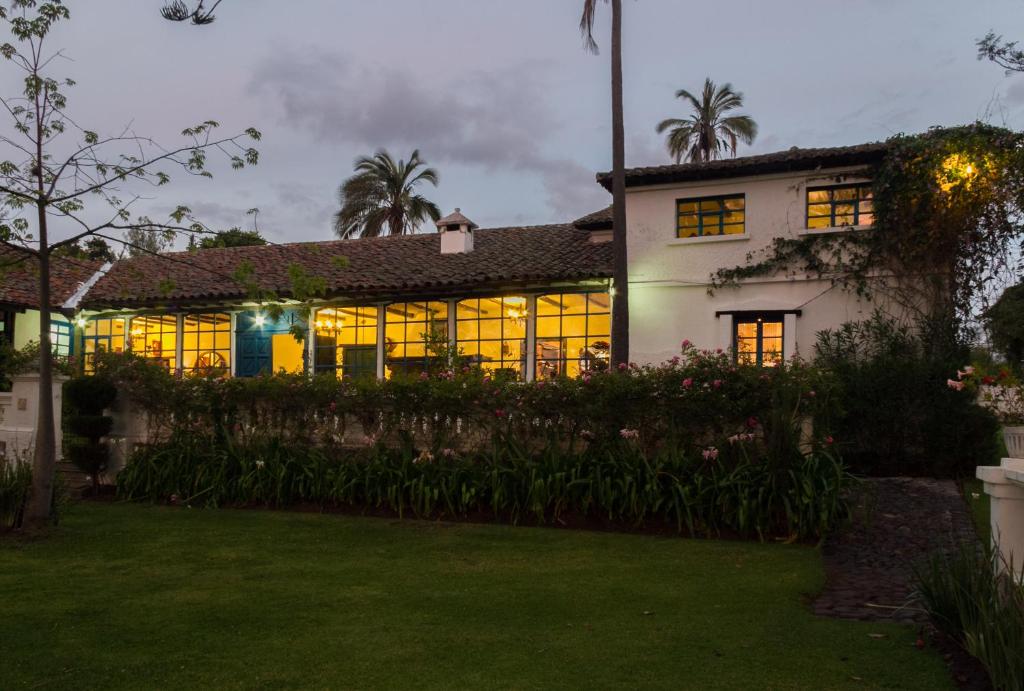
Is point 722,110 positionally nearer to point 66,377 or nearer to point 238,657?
point 66,377

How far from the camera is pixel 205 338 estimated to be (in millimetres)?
19281

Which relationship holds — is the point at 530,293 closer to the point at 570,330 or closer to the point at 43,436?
the point at 570,330

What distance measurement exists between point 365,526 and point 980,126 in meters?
11.5

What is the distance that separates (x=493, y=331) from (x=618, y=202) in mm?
4303

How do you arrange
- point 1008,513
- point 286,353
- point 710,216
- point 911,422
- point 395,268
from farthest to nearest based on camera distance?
point 286,353 < point 395,268 < point 710,216 < point 911,422 < point 1008,513

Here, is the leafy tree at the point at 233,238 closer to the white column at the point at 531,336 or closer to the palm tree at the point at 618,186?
the palm tree at the point at 618,186

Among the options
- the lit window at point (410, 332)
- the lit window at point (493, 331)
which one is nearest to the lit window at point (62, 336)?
the lit window at point (410, 332)

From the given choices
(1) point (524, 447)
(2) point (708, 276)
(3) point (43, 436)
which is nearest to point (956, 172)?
(2) point (708, 276)

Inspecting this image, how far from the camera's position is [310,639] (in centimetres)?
487

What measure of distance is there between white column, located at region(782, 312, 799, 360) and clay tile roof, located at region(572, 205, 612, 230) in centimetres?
400

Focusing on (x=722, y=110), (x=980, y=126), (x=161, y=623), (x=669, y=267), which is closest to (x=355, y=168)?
(x=722, y=110)

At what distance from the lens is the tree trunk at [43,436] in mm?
8164

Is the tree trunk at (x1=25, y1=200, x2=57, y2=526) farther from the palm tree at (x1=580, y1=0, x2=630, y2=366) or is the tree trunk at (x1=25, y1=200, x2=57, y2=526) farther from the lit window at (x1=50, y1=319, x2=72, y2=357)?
the lit window at (x1=50, y1=319, x2=72, y2=357)

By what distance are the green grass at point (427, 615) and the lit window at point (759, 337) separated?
7.11 m
